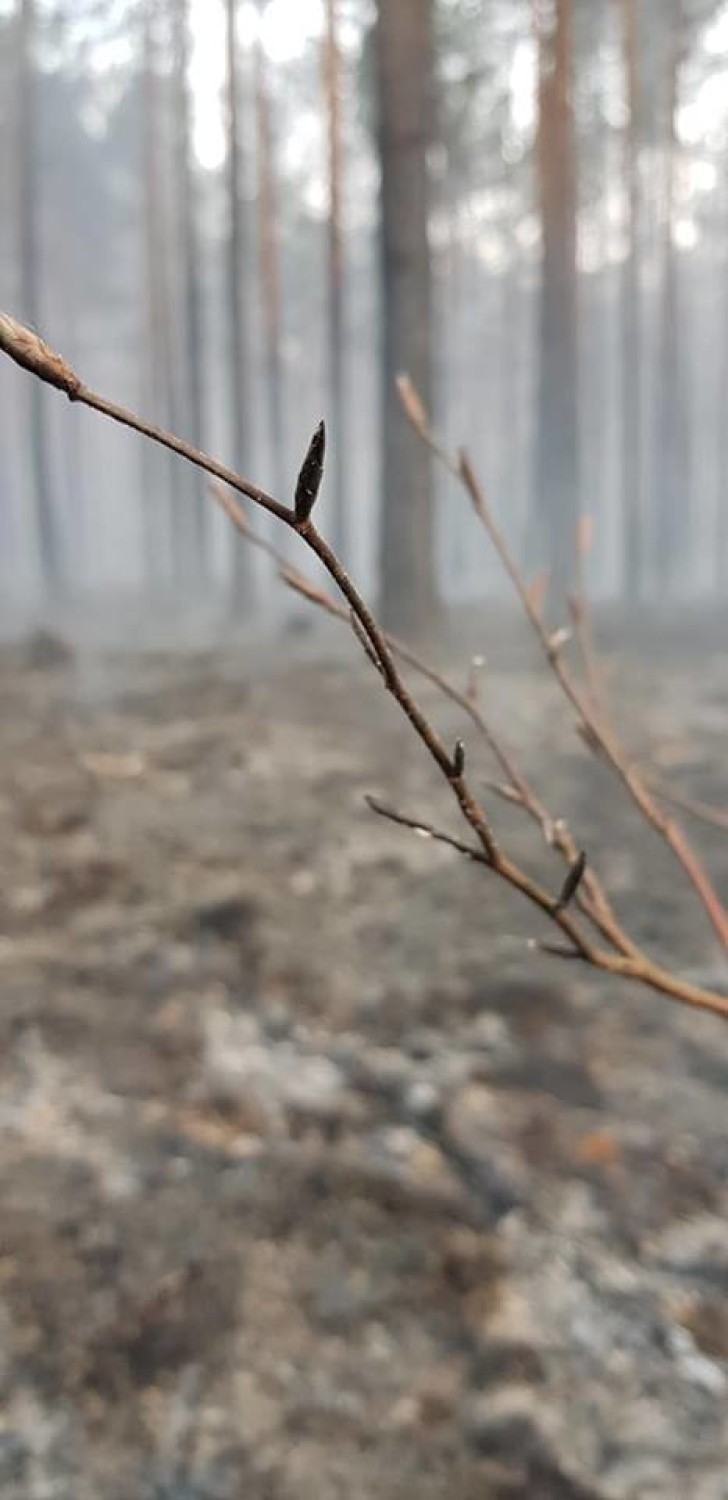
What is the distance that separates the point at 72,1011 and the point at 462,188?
24699 mm

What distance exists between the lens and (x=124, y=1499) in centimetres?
199

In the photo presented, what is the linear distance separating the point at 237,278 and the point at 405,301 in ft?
26.6

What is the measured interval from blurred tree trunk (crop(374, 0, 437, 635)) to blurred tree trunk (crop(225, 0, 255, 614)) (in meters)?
6.73

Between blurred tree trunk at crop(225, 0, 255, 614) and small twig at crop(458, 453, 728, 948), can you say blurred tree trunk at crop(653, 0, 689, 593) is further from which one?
small twig at crop(458, 453, 728, 948)

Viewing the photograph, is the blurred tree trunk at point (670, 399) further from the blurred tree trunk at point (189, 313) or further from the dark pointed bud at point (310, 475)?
the dark pointed bud at point (310, 475)

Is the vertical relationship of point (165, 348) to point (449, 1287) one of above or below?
above

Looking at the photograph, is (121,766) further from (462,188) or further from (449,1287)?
(462,188)

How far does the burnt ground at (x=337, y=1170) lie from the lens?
213 cm

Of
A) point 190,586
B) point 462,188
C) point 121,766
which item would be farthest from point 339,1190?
point 462,188

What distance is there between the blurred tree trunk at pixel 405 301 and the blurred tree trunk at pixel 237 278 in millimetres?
6728

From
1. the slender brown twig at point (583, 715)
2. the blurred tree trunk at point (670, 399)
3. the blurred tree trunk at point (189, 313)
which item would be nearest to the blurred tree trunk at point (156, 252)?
the blurred tree trunk at point (189, 313)

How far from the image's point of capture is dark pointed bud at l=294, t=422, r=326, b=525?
0.58 meters

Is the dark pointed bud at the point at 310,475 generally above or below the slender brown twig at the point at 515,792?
above

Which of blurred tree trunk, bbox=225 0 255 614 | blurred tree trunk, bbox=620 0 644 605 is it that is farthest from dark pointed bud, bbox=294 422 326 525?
blurred tree trunk, bbox=225 0 255 614
